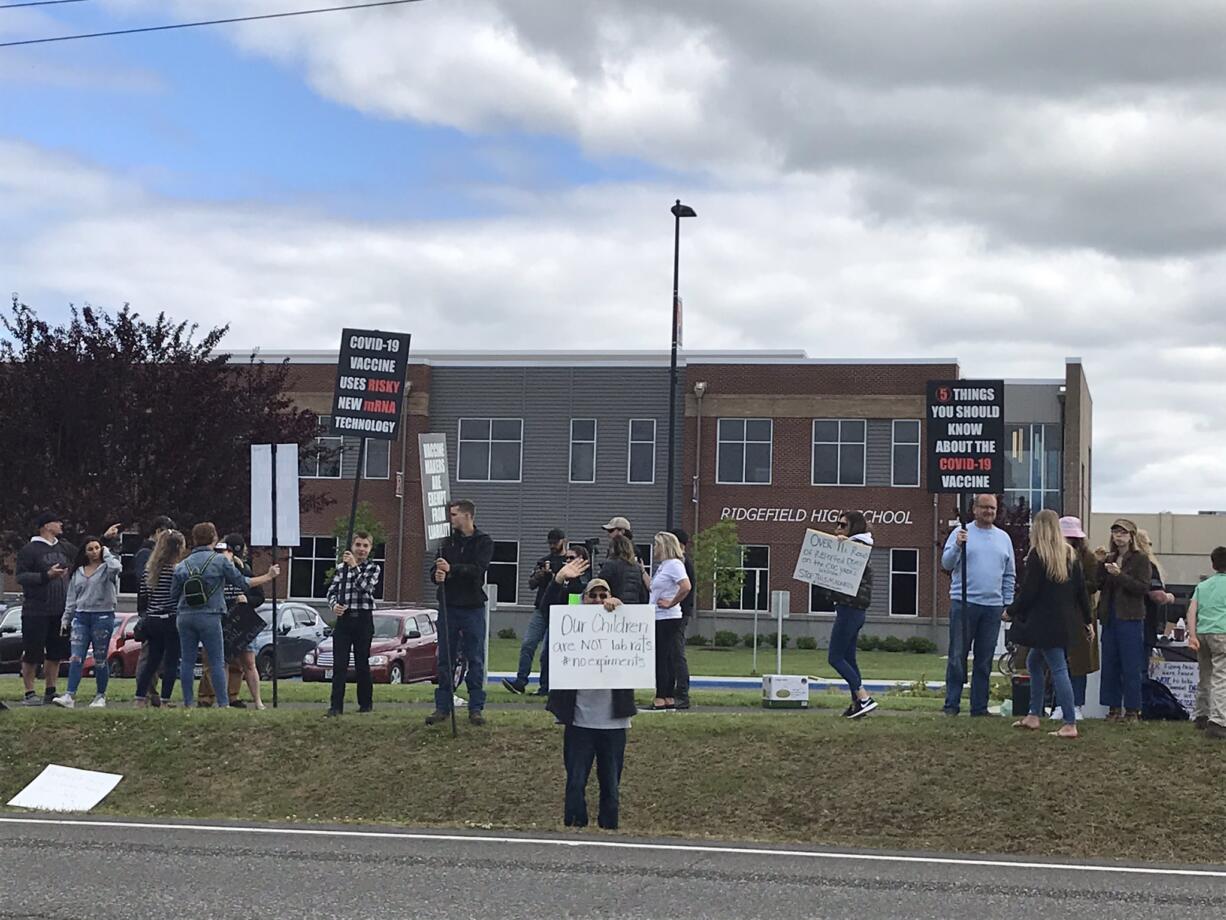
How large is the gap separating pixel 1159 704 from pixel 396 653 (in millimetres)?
14472

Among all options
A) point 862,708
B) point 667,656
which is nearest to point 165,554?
point 667,656

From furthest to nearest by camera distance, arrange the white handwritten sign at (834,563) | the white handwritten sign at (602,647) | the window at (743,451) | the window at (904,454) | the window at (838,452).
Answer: the window at (743,451)
the window at (838,452)
the window at (904,454)
the white handwritten sign at (834,563)
the white handwritten sign at (602,647)

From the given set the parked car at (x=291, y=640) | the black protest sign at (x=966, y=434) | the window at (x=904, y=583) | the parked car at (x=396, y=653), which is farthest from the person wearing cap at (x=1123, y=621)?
the window at (x=904, y=583)

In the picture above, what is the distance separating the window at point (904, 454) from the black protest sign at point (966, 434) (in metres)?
35.0

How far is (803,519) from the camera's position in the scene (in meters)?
51.0

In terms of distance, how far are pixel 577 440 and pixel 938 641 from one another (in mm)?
12794

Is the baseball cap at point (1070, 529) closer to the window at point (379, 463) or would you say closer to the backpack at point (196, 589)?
the backpack at point (196, 589)

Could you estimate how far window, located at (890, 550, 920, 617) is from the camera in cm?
5000

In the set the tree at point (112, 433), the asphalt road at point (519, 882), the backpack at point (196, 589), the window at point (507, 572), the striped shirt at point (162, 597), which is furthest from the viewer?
the window at point (507, 572)

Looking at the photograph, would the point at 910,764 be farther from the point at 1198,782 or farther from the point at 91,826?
the point at 91,826

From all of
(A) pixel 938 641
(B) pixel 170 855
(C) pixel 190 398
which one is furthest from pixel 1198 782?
(A) pixel 938 641

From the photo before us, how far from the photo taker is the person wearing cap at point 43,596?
53.2ft

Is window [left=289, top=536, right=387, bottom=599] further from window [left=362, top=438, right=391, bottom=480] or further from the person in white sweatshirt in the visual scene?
the person in white sweatshirt

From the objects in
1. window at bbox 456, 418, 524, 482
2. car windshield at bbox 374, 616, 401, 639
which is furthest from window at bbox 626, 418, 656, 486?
car windshield at bbox 374, 616, 401, 639
